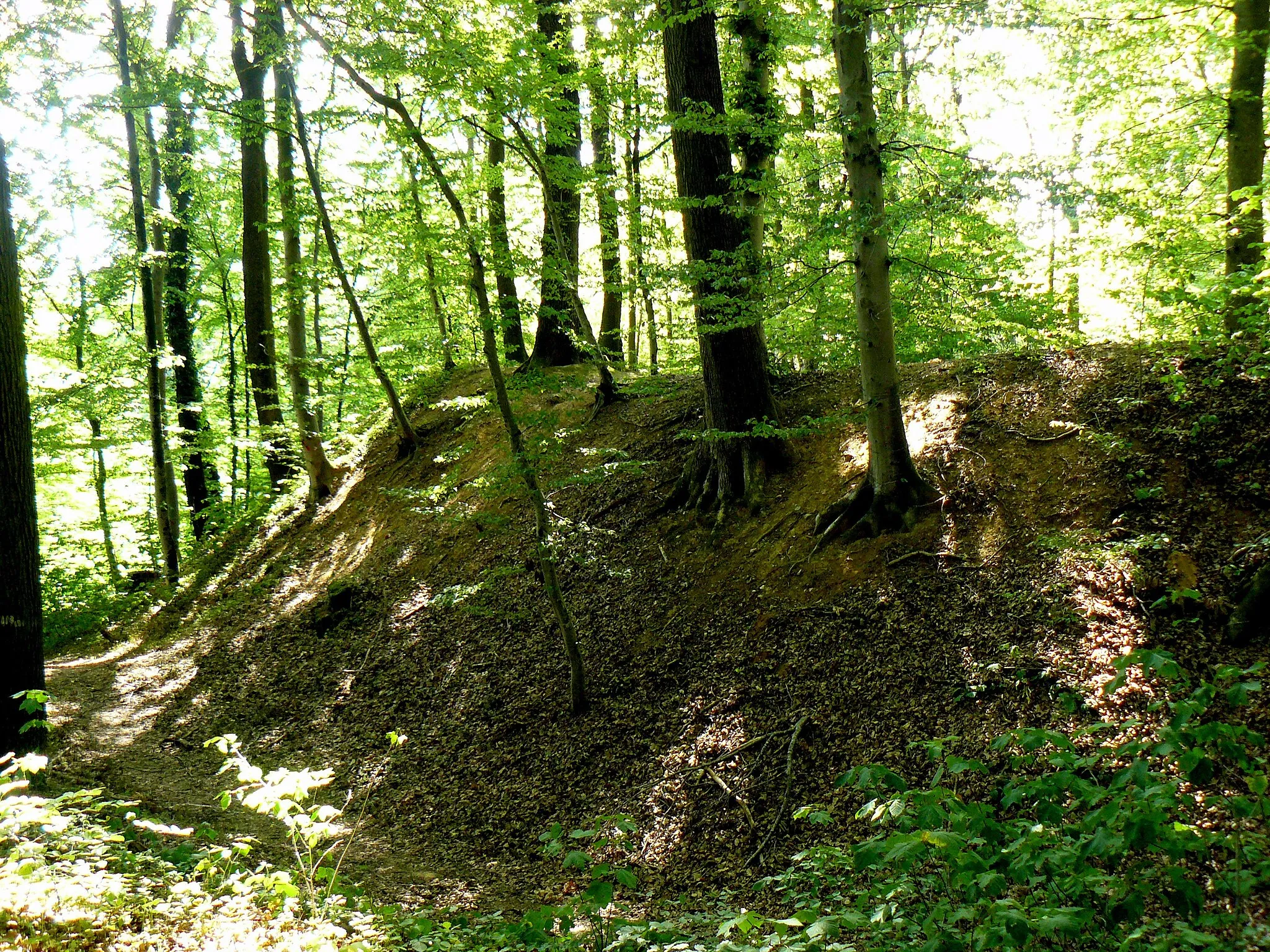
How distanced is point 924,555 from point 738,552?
194cm

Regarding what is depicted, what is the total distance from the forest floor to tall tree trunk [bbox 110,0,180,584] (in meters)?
4.28

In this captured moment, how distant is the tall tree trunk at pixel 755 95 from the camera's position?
25.7 ft

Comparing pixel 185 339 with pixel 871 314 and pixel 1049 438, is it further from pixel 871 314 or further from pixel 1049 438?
pixel 1049 438

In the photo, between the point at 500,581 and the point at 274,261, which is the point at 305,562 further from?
the point at 274,261

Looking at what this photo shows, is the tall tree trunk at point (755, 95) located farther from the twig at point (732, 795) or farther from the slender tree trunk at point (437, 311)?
the twig at point (732, 795)

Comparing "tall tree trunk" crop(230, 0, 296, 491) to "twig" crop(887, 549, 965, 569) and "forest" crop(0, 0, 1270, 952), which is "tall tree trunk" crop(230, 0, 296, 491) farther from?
"twig" crop(887, 549, 965, 569)

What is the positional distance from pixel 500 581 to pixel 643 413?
322 cm

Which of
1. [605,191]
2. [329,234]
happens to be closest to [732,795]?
[605,191]

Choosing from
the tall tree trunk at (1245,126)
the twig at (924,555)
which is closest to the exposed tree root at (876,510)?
the twig at (924,555)

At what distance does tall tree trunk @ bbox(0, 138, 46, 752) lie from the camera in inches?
225

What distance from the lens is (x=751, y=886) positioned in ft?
15.6

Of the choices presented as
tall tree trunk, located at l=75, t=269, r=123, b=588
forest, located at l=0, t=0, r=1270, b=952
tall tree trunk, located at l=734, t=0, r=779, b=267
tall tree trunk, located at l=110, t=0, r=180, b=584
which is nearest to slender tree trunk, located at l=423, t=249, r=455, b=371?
forest, located at l=0, t=0, r=1270, b=952

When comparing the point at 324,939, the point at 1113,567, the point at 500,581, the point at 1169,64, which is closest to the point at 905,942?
the point at 324,939

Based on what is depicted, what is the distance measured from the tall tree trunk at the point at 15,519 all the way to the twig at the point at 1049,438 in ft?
27.1
